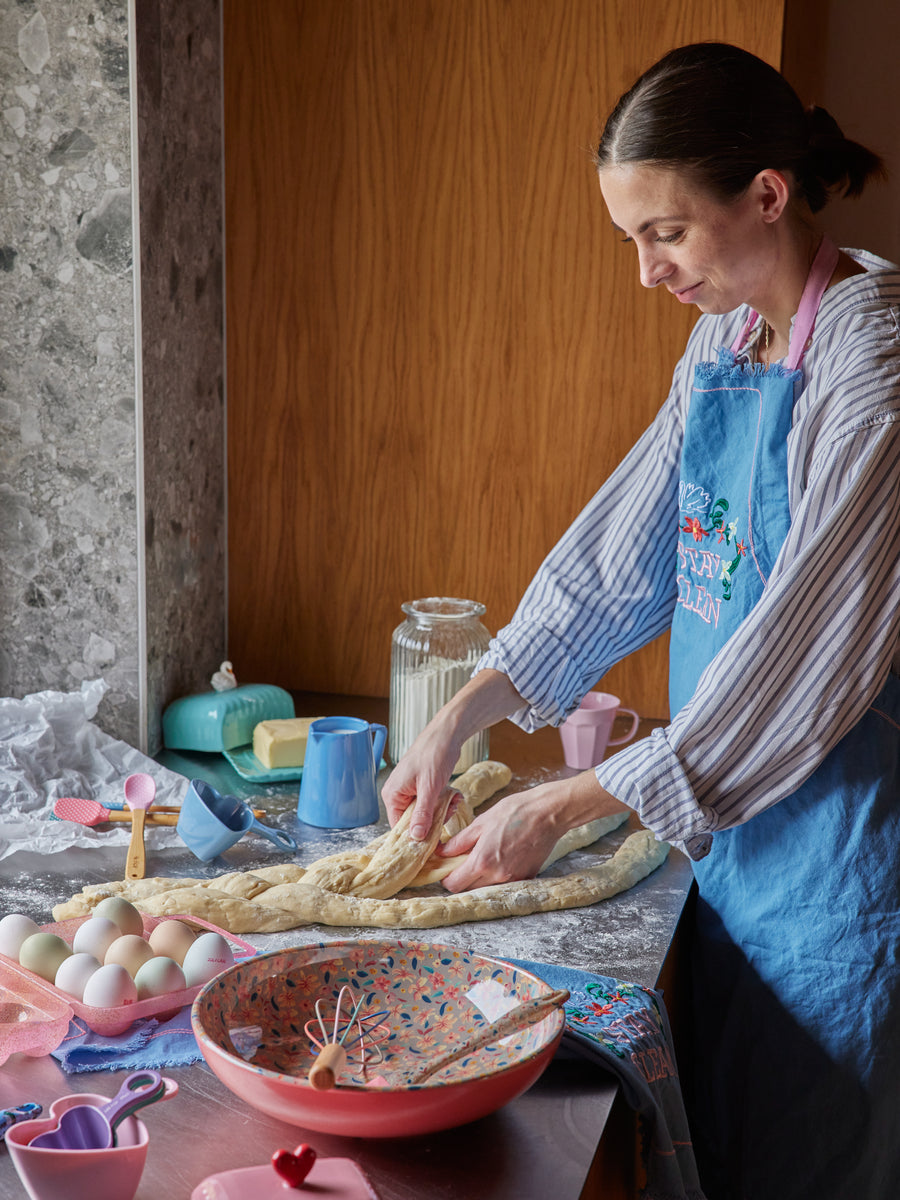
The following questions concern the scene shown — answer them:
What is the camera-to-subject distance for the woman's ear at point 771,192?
1135mm

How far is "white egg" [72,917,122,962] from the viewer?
1010mm

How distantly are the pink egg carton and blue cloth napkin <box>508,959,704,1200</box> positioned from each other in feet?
1.03

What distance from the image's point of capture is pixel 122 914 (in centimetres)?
106

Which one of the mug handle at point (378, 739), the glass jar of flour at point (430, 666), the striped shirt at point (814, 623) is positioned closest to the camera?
the striped shirt at point (814, 623)

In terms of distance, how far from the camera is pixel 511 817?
4.15 ft

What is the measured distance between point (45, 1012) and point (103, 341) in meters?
0.96

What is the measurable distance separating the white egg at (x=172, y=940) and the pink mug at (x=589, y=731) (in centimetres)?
75

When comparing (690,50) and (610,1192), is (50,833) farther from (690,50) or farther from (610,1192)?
(690,50)

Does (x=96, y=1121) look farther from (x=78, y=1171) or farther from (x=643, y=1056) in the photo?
(x=643, y=1056)

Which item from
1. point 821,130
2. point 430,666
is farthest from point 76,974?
point 821,130

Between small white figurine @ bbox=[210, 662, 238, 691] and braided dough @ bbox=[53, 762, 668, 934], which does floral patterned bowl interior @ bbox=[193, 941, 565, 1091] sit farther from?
small white figurine @ bbox=[210, 662, 238, 691]

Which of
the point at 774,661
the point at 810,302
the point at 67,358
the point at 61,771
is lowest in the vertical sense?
the point at 61,771

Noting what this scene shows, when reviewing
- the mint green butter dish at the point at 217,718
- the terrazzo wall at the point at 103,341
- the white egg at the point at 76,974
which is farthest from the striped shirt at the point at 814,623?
the terrazzo wall at the point at 103,341

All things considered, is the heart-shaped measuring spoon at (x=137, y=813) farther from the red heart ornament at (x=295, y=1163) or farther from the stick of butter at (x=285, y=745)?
the red heart ornament at (x=295, y=1163)
